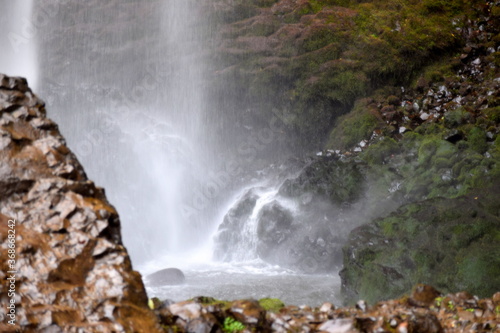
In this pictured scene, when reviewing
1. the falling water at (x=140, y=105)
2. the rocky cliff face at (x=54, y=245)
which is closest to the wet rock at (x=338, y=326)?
the rocky cliff face at (x=54, y=245)

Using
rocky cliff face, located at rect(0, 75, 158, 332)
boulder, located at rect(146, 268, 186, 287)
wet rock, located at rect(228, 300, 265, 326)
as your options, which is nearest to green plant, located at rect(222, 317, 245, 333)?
wet rock, located at rect(228, 300, 265, 326)

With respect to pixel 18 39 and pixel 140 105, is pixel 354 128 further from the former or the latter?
pixel 18 39

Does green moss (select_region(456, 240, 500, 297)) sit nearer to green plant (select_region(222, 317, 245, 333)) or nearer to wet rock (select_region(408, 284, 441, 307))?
wet rock (select_region(408, 284, 441, 307))

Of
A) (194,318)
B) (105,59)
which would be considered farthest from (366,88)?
(194,318)

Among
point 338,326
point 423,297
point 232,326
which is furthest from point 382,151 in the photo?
point 232,326

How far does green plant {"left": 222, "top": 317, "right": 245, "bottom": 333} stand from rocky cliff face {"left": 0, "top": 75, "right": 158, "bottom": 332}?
1.91 feet

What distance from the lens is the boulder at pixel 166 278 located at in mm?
12555

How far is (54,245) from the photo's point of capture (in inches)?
101

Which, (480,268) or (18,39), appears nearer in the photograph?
(480,268)

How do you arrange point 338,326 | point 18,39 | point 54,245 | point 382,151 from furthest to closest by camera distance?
point 18,39 < point 382,151 < point 338,326 < point 54,245

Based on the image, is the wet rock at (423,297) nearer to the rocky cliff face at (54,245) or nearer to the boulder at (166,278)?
the rocky cliff face at (54,245)

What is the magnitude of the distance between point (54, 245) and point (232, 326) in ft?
4.13

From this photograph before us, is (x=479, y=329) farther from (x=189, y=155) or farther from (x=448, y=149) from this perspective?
(x=189, y=155)

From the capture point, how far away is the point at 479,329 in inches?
155
